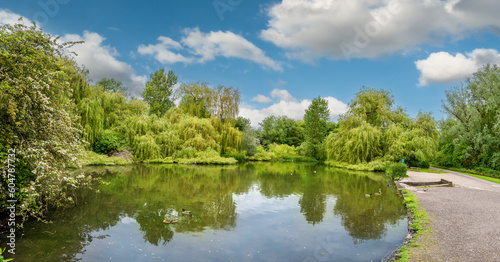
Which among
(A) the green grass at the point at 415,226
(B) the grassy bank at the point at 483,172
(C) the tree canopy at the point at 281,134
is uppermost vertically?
(C) the tree canopy at the point at 281,134

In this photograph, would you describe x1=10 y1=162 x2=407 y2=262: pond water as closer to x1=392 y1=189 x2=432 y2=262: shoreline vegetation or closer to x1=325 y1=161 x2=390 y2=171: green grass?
x1=392 y1=189 x2=432 y2=262: shoreline vegetation

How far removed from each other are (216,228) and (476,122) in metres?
28.8

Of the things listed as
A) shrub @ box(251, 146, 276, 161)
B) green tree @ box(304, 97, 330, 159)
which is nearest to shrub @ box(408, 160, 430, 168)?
green tree @ box(304, 97, 330, 159)

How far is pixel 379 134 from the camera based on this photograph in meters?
28.0

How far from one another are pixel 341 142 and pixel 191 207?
2353 cm

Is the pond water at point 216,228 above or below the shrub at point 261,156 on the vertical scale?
below

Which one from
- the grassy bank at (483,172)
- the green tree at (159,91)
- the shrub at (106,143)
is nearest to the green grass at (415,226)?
the grassy bank at (483,172)

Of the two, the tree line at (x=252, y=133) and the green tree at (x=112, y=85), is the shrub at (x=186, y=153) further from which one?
the green tree at (x=112, y=85)

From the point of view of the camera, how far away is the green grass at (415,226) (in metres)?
6.01

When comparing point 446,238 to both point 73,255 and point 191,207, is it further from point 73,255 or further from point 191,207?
point 73,255

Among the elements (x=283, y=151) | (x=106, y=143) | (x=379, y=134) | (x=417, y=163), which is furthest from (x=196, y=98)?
(x=417, y=163)

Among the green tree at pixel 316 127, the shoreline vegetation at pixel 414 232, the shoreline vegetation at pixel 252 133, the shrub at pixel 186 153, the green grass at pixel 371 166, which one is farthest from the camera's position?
the green tree at pixel 316 127

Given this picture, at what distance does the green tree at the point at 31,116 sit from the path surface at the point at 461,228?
830 centimetres

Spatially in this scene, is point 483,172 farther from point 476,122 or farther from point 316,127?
point 316,127
